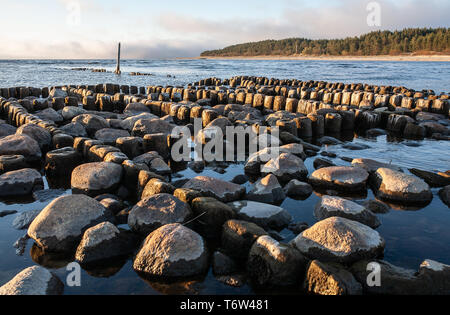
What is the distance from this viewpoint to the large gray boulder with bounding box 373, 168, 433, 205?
5602mm

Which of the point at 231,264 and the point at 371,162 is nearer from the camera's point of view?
the point at 231,264

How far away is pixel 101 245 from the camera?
3975mm

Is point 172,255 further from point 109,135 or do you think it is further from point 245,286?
point 109,135

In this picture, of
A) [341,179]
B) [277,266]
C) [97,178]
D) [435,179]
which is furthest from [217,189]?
[435,179]

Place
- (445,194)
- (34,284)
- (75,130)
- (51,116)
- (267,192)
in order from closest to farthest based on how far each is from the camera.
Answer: (34,284)
(267,192)
(445,194)
(75,130)
(51,116)

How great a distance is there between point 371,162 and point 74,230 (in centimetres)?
568

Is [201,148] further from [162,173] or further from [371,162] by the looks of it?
[371,162]

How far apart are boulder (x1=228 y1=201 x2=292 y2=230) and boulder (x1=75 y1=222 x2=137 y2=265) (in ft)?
5.17

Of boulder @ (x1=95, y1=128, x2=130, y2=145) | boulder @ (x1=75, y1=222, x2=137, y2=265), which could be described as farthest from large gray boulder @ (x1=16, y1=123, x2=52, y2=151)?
boulder @ (x1=75, y1=222, x2=137, y2=265)

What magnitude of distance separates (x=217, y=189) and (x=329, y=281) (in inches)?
102

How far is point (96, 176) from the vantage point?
18.5ft

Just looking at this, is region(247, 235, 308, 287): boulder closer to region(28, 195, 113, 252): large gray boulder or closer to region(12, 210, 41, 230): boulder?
region(28, 195, 113, 252): large gray boulder

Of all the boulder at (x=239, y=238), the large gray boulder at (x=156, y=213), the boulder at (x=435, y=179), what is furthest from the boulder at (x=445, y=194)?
the large gray boulder at (x=156, y=213)
